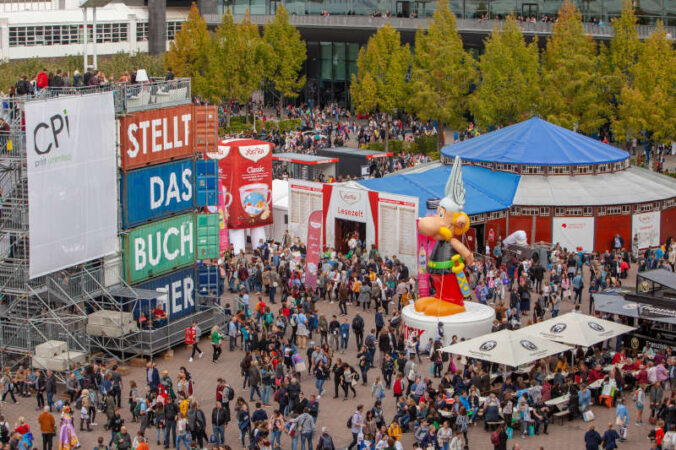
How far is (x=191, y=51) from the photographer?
83688 millimetres

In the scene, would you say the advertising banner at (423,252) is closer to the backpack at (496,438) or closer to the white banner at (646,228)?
the white banner at (646,228)

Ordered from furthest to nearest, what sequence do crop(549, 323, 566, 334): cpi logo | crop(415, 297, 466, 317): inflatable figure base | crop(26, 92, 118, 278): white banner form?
1. crop(415, 297, 466, 317): inflatable figure base
2. crop(549, 323, 566, 334): cpi logo
3. crop(26, 92, 118, 278): white banner

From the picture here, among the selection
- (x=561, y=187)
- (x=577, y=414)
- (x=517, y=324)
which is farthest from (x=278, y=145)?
(x=577, y=414)

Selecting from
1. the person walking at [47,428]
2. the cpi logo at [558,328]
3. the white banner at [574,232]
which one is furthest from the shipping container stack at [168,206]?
the white banner at [574,232]

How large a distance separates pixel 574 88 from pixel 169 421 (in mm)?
40287

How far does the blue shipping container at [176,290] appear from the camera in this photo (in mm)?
37500

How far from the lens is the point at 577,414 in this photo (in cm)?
3094

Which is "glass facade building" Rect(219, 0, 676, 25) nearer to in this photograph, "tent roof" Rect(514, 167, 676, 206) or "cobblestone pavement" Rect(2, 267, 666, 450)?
"tent roof" Rect(514, 167, 676, 206)

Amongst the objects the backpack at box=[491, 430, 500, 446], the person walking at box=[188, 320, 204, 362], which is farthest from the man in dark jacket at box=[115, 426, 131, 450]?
the person walking at box=[188, 320, 204, 362]

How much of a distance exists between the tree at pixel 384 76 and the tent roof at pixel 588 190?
2383 centimetres

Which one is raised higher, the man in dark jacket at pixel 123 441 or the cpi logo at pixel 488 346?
the cpi logo at pixel 488 346

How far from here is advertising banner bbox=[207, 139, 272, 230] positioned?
49875 mm

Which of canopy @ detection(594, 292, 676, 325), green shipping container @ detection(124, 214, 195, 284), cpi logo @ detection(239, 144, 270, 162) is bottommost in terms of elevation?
canopy @ detection(594, 292, 676, 325)

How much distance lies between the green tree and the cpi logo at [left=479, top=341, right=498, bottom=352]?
32.6 metres
